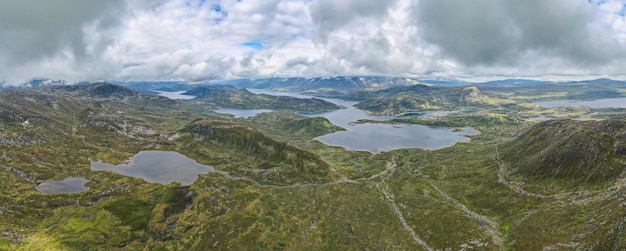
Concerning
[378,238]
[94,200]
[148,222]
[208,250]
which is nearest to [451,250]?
[378,238]

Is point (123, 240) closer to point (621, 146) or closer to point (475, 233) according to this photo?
point (475, 233)

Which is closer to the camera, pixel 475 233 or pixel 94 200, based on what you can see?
pixel 475 233

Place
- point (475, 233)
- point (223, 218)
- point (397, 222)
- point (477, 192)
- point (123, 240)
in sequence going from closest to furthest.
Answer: point (475, 233), point (123, 240), point (397, 222), point (223, 218), point (477, 192)

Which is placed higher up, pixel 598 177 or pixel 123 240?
pixel 598 177

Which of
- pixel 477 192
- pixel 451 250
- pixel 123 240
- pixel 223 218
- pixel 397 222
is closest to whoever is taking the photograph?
pixel 451 250

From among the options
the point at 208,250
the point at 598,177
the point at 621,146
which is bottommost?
the point at 208,250

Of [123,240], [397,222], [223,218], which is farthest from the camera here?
[223,218]

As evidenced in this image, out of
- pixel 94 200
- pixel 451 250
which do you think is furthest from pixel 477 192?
pixel 94 200

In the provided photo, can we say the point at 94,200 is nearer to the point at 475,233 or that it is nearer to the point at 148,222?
the point at 148,222

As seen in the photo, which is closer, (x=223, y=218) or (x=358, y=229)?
(x=358, y=229)
